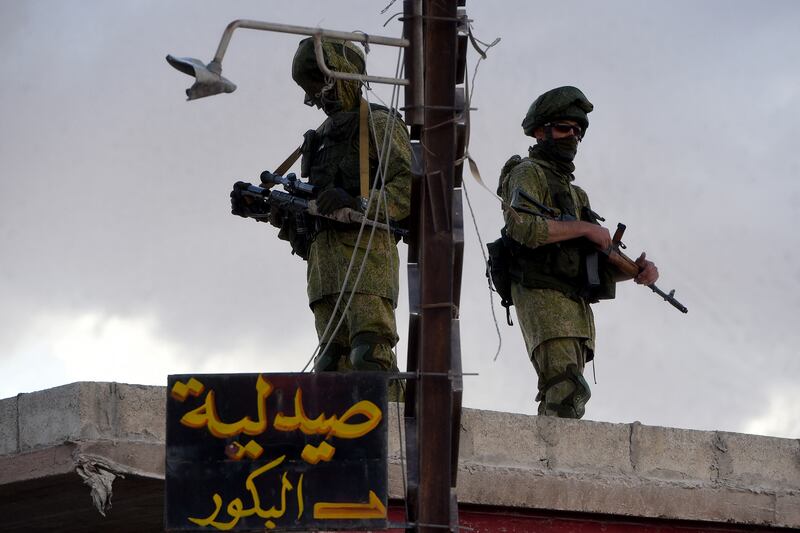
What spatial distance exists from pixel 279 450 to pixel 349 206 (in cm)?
172

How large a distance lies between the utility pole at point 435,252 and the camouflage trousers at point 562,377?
63.6 inches

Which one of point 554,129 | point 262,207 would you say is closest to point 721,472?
point 554,129

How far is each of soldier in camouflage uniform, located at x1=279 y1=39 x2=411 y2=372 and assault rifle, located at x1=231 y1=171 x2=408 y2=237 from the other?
47 millimetres

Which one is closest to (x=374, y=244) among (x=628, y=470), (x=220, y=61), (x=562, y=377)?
(x=562, y=377)

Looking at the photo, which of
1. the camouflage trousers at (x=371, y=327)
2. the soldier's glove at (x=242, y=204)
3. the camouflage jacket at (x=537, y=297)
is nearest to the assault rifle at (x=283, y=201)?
the soldier's glove at (x=242, y=204)

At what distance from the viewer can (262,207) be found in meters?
9.52

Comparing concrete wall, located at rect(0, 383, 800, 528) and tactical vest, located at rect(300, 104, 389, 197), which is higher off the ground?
tactical vest, located at rect(300, 104, 389, 197)

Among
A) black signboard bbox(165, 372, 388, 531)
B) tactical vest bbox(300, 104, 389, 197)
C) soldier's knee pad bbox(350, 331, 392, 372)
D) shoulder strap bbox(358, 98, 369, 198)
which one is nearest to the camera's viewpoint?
black signboard bbox(165, 372, 388, 531)

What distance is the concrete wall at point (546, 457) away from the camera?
8.22 meters

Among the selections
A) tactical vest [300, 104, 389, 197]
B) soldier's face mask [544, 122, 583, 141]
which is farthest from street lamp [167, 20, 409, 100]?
soldier's face mask [544, 122, 583, 141]

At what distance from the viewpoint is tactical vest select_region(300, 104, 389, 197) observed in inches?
364

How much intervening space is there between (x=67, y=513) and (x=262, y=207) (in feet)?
5.89

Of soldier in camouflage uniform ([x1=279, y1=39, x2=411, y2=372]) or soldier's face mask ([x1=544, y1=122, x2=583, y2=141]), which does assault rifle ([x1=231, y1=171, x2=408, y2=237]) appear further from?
soldier's face mask ([x1=544, y1=122, x2=583, y2=141])

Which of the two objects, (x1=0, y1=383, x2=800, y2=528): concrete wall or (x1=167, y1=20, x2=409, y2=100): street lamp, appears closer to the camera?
(x1=167, y1=20, x2=409, y2=100): street lamp
